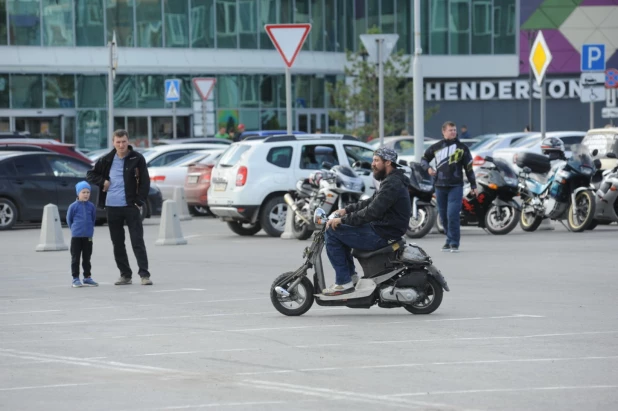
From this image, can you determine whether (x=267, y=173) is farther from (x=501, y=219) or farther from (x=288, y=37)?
(x=501, y=219)

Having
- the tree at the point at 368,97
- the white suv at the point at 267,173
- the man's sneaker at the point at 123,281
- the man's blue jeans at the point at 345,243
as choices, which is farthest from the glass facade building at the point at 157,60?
the man's blue jeans at the point at 345,243

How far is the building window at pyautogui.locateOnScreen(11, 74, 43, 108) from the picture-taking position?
5203 centimetres

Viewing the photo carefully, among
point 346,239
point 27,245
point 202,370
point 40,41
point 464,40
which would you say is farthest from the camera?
point 464,40

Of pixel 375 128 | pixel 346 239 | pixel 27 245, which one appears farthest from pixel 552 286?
pixel 375 128

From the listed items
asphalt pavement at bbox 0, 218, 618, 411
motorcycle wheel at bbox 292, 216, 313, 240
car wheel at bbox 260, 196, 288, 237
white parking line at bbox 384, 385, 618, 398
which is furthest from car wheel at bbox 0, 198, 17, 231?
white parking line at bbox 384, 385, 618, 398

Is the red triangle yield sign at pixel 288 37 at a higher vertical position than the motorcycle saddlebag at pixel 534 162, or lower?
higher

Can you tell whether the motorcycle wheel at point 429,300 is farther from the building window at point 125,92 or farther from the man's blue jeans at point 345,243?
the building window at point 125,92

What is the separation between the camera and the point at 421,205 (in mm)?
21641

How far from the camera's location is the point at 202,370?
8750mm

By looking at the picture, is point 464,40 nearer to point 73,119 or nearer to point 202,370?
point 73,119

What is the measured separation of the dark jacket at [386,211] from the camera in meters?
11.6

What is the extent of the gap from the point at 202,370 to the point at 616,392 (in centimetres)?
262

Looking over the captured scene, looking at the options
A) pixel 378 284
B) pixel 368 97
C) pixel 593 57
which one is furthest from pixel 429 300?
pixel 368 97

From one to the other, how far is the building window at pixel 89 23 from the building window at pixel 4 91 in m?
3.39
